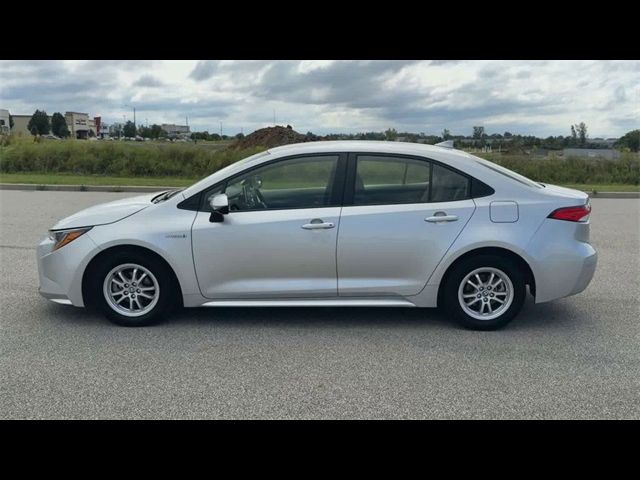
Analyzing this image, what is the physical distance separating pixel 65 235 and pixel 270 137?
81.5ft

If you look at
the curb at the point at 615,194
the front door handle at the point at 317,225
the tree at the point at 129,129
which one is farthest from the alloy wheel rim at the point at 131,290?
the tree at the point at 129,129

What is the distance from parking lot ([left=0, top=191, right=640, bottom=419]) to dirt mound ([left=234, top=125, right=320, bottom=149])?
2254 centimetres

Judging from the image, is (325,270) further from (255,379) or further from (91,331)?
(91,331)

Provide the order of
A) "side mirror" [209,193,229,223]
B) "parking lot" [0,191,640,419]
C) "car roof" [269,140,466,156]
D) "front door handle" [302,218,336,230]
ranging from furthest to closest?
"car roof" [269,140,466,156]
"front door handle" [302,218,336,230]
"side mirror" [209,193,229,223]
"parking lot" [0,191,640,419]

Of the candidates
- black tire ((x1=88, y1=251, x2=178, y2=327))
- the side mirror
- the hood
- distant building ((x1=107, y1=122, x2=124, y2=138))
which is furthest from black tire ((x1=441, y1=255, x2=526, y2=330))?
distant building ((x1=107, y1=122, x2=124, y2=138))

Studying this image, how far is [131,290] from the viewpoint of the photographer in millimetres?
4875

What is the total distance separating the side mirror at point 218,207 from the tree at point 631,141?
22.9 metres

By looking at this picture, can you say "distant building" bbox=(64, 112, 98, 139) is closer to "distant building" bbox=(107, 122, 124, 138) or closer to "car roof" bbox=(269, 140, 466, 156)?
"distant building" bbox=(107, 122, 124, 138)

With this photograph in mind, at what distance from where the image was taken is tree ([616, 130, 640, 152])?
2325cm

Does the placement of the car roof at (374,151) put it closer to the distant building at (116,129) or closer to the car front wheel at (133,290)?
the car front wheel at (133,290)

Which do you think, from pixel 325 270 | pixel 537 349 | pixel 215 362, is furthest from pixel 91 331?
pixel 537 349

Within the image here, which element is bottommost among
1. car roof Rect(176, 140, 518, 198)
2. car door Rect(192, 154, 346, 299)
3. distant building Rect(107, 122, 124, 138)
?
car door Rect(192, 154, 346, 299)

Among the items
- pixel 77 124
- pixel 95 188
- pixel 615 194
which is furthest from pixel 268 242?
pixel 77 124

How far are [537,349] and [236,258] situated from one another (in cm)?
258
